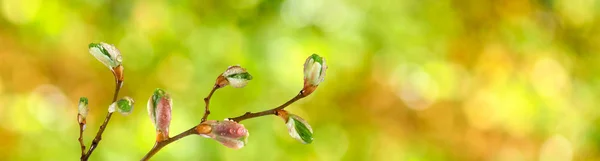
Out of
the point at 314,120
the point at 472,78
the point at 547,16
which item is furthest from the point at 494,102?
the point at 314,120

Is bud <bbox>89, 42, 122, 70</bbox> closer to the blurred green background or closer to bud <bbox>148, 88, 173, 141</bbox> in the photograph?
bud <bbox>148, 88, 173, 141</bbox>

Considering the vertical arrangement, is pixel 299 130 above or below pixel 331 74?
below

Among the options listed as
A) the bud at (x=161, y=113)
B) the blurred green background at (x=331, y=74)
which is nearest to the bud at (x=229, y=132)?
the bud at (x=161, y=113)

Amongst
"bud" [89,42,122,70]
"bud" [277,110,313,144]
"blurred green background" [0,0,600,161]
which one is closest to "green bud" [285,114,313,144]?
"bud" [277,110,313,144]

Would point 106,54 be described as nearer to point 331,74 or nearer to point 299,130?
point 299,130

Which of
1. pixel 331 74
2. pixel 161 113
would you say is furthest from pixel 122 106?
pixel 331 74

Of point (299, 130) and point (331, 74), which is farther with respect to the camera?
point (331, 74)

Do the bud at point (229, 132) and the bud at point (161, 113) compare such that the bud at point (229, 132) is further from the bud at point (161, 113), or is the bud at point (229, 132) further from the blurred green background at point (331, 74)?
the blurred green background at point (331, 74)
